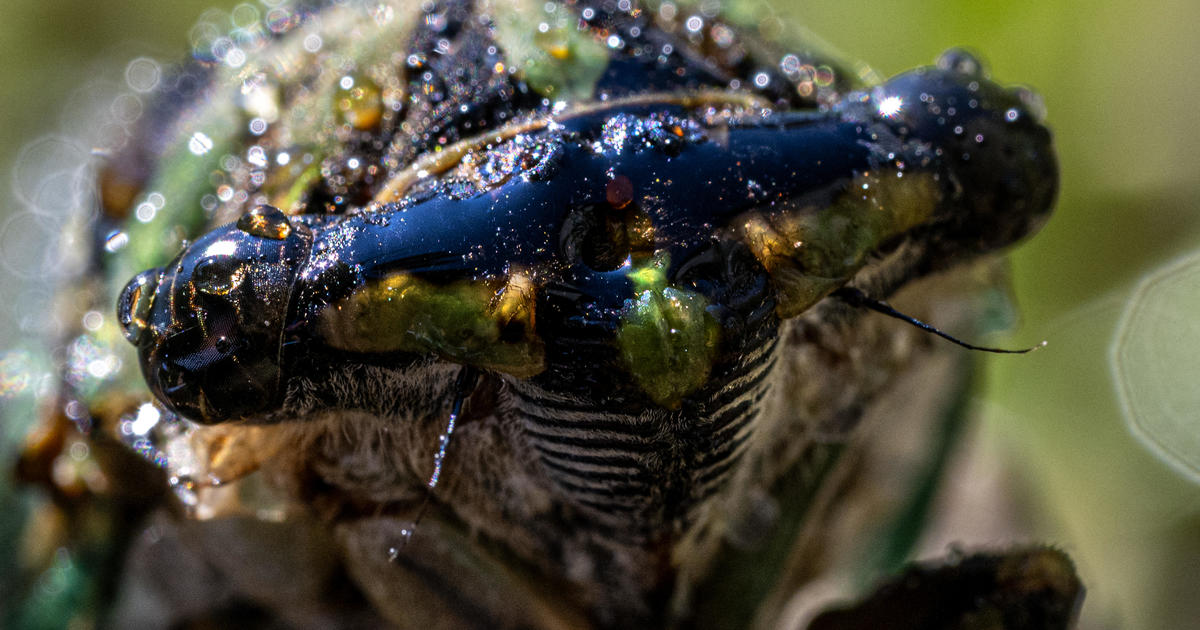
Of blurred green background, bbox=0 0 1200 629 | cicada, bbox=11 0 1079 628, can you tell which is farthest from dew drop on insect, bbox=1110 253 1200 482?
cicada, bbox=11 0 1079 628

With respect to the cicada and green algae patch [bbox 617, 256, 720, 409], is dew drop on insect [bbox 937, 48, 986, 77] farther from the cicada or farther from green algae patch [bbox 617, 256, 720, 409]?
green algae patch [bbox 617, 256, 720, 409]

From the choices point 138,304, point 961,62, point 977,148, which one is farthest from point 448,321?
point 961,62

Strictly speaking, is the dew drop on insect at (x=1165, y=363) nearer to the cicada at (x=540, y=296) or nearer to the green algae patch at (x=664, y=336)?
the cicada at (x=540, y=296)

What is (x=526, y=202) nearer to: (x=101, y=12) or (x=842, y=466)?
(x=842, y=466)

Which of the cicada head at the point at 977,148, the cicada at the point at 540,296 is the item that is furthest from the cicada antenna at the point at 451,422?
the cicada head at the point at 977,148

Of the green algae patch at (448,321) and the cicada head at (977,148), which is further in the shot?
the cicada head at (977,148)

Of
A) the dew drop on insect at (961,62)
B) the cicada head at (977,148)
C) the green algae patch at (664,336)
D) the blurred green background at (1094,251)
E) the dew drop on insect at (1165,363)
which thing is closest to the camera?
the green algae patch at (664,336)

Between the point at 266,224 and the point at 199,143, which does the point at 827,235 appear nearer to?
the point at 266,224

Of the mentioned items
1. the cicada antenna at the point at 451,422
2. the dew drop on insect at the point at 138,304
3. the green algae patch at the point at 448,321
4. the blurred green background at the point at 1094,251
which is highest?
the green algae patch at the point at 448,321
